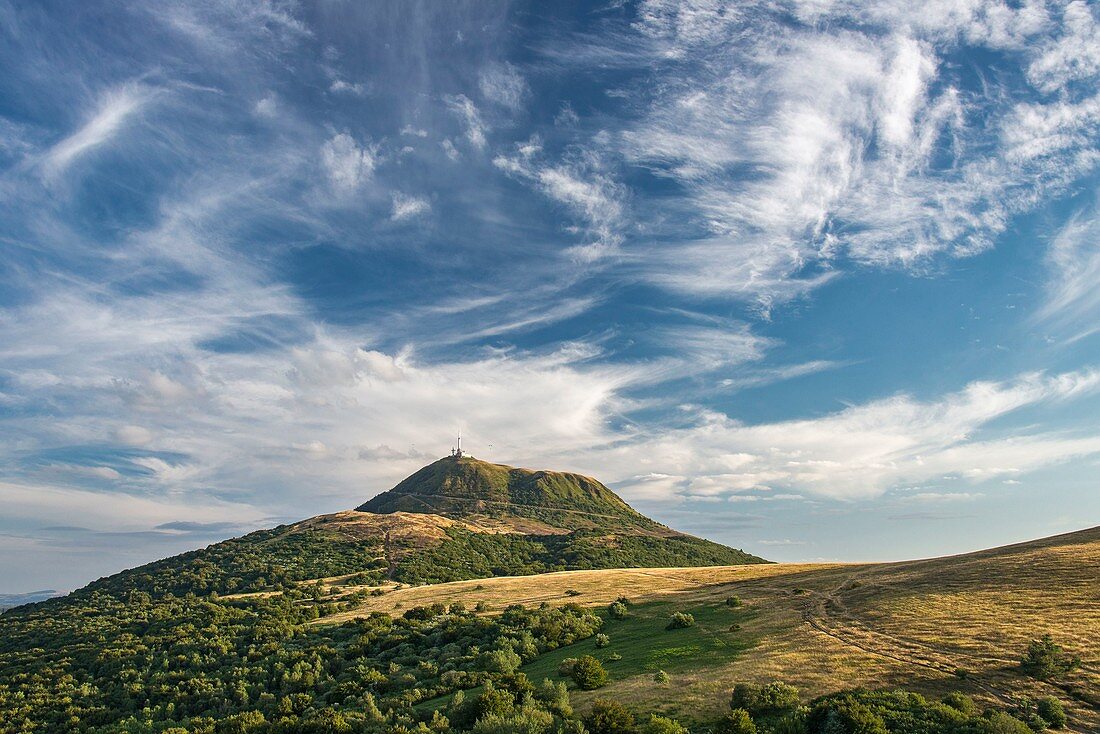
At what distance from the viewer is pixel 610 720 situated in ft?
77.8

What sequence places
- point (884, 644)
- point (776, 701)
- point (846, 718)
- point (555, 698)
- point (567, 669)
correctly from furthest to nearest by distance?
1. point (567, 669)
2. point (884, 644)
3. point (555, 698)
4. point (776, 701)
5. point (846, 718)

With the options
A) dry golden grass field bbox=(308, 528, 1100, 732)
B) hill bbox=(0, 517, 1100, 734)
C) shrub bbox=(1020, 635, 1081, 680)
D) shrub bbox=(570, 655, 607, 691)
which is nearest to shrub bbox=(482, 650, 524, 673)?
hill bbox=(0, 517, 1100, 734)

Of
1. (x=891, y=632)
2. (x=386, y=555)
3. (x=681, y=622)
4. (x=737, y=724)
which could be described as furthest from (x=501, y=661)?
(x=386, y=555)

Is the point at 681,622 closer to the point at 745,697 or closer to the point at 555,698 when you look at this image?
the point at 555,698

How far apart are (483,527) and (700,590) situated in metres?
139

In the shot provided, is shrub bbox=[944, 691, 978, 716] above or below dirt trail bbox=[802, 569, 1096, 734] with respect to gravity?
below

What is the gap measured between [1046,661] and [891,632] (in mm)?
9175

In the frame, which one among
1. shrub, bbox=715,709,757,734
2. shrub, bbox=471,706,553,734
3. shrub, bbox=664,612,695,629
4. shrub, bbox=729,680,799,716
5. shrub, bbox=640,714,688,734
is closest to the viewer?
shrub, bbox=715,709,757,734

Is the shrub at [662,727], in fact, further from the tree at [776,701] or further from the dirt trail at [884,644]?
the dirt trail at [884,644]

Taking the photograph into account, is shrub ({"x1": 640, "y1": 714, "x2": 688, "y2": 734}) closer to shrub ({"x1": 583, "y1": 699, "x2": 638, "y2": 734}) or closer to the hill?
the hill

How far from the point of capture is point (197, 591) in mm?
105938

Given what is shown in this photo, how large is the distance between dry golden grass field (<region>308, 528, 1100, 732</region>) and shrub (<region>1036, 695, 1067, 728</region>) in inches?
22.3

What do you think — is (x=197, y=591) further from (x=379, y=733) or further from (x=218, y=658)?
(x=379, y=733)

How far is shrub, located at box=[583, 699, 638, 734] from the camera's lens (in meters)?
23.5
